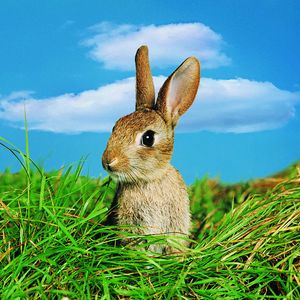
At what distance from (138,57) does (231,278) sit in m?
2.19

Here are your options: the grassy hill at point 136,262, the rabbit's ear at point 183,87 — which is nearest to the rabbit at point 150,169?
the rabbit's ear at point 183,87

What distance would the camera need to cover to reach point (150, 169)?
448 centimetres

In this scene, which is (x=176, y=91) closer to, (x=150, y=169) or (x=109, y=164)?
(x=150, y=169)

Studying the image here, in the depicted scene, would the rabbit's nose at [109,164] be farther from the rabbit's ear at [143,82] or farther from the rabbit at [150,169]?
the rabbit's ear at [143,82]

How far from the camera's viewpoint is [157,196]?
15.1 ft

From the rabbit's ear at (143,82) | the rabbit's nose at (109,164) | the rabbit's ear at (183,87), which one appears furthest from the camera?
the rabbit's ear at (143,82)

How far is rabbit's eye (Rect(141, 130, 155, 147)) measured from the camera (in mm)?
4488

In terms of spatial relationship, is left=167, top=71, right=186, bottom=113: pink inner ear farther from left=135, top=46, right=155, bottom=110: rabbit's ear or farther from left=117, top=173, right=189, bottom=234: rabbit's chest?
left=117, top=173, right=189, bottom=234: rabbit's chest

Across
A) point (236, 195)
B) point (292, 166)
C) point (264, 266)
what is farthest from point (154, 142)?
point (292, 166)

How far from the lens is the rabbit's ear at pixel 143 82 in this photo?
5004 millimetres

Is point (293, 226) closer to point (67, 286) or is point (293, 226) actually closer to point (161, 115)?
point (161, 115)

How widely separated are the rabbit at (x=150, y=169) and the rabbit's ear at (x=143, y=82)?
88mm

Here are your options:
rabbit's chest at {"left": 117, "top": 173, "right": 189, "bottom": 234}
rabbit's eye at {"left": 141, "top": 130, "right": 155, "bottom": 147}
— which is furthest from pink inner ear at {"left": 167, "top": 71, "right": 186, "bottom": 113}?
rabbit's chest at {"left": 117, "top": 173, "right": 189, "bottom": 234}

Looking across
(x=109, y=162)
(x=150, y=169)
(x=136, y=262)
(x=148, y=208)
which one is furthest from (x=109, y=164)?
(x=136, y=262)
